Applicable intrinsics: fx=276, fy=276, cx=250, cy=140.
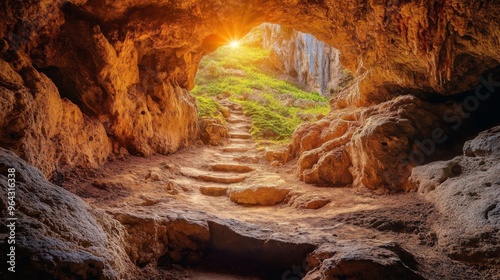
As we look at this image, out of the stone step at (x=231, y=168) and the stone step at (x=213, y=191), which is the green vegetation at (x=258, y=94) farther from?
the stone step at (x=213, y=191)

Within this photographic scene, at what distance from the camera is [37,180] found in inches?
131

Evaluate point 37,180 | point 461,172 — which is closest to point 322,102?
point 461,172

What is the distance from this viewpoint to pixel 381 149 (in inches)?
258

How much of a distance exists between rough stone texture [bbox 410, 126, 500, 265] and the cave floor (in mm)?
220

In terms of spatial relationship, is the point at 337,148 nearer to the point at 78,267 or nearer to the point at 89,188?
the point at 89,188

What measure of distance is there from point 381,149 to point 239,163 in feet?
19.1

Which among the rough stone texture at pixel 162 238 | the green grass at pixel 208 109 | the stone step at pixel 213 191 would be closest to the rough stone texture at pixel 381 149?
the stone step at pixel 213 191

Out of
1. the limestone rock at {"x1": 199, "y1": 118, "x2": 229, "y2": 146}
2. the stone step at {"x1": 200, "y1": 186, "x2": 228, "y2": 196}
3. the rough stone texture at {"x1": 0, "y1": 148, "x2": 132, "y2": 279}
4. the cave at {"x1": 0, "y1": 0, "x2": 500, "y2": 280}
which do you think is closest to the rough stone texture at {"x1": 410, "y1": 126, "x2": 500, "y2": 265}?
the cave at {"x1": 0, "y1": 0, "x2": 500, "y2": 280}

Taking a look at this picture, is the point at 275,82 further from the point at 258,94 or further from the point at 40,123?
the point at 40,123

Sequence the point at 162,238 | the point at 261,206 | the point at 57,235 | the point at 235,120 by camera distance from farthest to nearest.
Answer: the point at 235,120, the point at 261,206, the point at 162,238, the point at 57,235

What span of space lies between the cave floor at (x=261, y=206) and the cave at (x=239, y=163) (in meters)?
0.04

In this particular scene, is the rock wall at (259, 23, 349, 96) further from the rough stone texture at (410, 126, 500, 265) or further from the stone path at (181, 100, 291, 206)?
the rough stone texture at (410, 126, 500, 265)

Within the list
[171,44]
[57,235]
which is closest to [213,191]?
[171,44]

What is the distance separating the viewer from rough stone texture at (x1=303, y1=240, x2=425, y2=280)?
3.13 meters
